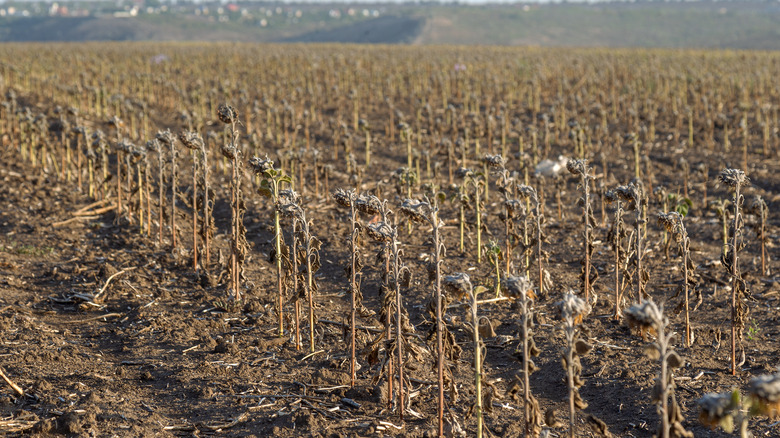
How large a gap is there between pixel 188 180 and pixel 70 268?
17.0 feet

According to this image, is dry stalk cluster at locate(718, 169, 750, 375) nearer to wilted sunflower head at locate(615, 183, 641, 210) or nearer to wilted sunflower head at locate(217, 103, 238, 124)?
wilted sunflower head at locate(615, 183, 641, 210)

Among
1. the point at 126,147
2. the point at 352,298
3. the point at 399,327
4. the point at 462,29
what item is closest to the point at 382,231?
the point at 399,327

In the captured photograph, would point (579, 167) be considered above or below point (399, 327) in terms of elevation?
above

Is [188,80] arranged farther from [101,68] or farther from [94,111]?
[94,111]

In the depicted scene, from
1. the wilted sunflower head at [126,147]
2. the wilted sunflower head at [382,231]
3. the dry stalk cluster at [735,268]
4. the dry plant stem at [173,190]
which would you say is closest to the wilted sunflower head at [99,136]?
the wilted sunflower head at [126,147]

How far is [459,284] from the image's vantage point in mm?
4879

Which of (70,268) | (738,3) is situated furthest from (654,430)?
(738,3)

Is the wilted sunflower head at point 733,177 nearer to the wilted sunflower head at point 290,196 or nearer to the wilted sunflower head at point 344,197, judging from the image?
the wilted sunflower head at point 344,197

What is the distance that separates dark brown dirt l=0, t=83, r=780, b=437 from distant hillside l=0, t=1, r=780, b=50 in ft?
330

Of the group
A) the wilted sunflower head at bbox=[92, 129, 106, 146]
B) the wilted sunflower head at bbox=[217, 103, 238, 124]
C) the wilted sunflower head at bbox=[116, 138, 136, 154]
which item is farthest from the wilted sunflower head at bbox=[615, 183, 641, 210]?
the wilted sunflower head at bbox=[92, 129, 106, 146]

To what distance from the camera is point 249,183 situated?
553 inches

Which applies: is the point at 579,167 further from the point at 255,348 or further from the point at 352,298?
the point at 255,348

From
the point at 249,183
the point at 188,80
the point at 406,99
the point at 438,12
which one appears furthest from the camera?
the point at 438,12

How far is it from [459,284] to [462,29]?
402 feet
